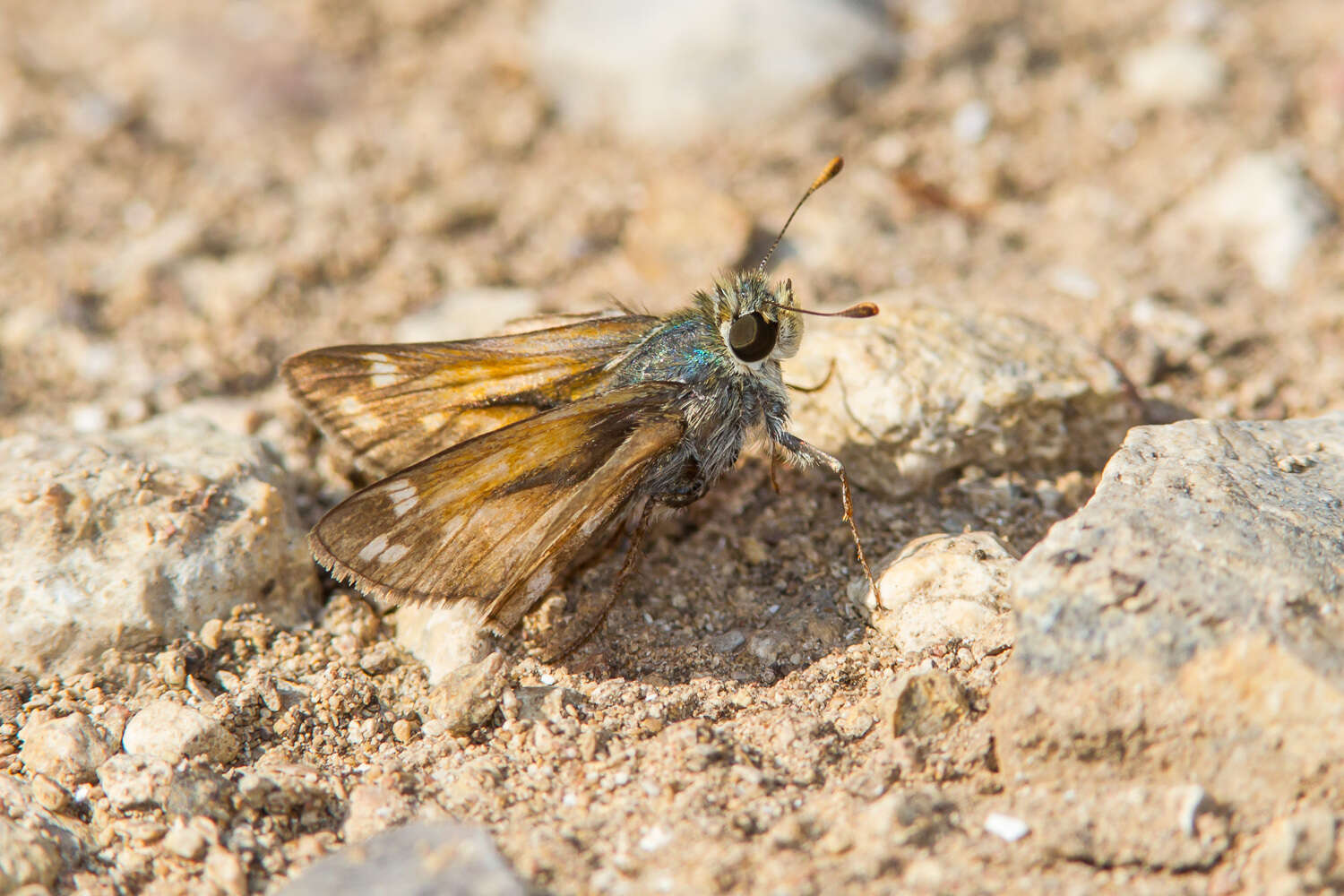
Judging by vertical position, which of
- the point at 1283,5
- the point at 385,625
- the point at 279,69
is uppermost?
the point at 1283,5

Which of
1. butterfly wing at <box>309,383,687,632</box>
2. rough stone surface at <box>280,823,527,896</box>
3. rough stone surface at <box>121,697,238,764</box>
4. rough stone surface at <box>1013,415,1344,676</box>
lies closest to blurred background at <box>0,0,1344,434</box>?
rough stone surface at <box>1013,415,1344,676</box>

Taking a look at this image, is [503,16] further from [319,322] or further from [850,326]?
[850,326]

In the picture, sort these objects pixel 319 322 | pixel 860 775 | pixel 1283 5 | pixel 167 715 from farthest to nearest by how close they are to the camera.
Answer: pixel 1283 5 → pixel 319 322 → pixel 167 715 → pixel 860 775

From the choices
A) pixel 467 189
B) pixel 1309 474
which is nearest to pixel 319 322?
pixel 467 189

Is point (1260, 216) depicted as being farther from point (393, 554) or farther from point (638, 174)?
point (393, 554)

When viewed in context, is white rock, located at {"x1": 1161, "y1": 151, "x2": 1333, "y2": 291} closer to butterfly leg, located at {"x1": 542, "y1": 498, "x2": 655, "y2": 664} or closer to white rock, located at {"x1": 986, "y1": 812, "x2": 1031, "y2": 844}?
butterfly leg, located at {"x1": 542, "y1": 498, "x2": 655, "y2": 664}

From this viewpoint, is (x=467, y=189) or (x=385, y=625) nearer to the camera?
(x=385, y=625)

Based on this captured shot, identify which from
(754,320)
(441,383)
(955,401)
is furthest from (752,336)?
(441,383)
